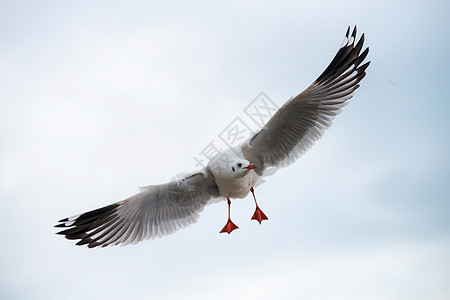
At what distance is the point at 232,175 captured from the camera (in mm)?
6547

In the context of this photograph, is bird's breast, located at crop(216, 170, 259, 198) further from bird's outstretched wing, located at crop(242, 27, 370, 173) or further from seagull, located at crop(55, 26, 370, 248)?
bird's outstretched wing, located at crop(242, 27, 370, 173)

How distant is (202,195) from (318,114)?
1541 mm

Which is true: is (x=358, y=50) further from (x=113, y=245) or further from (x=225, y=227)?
(x=113, y=245)

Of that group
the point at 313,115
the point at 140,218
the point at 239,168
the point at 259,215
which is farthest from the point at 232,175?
the point at 140,218

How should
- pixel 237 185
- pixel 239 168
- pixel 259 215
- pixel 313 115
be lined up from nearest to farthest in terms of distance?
pixel 239 168
pixel 237 185
pixel 313 115
pixel 259 215

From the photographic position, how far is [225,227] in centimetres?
731

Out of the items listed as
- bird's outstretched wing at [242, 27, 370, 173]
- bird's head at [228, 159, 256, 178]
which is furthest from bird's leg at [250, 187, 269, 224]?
bird's head at [228, 159, 256, 178]

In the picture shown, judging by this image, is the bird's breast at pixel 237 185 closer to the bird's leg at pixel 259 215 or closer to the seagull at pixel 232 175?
the seagull at pixel 232 175

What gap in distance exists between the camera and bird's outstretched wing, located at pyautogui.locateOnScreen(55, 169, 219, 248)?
7164 millimetres

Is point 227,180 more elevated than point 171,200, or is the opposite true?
point 171,200

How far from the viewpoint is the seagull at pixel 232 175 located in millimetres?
6832

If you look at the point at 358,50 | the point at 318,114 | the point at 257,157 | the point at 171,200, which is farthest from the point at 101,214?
the point at 358,50

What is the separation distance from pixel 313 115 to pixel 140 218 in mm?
2236

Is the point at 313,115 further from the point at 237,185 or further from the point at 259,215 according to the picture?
the point at 259,215
